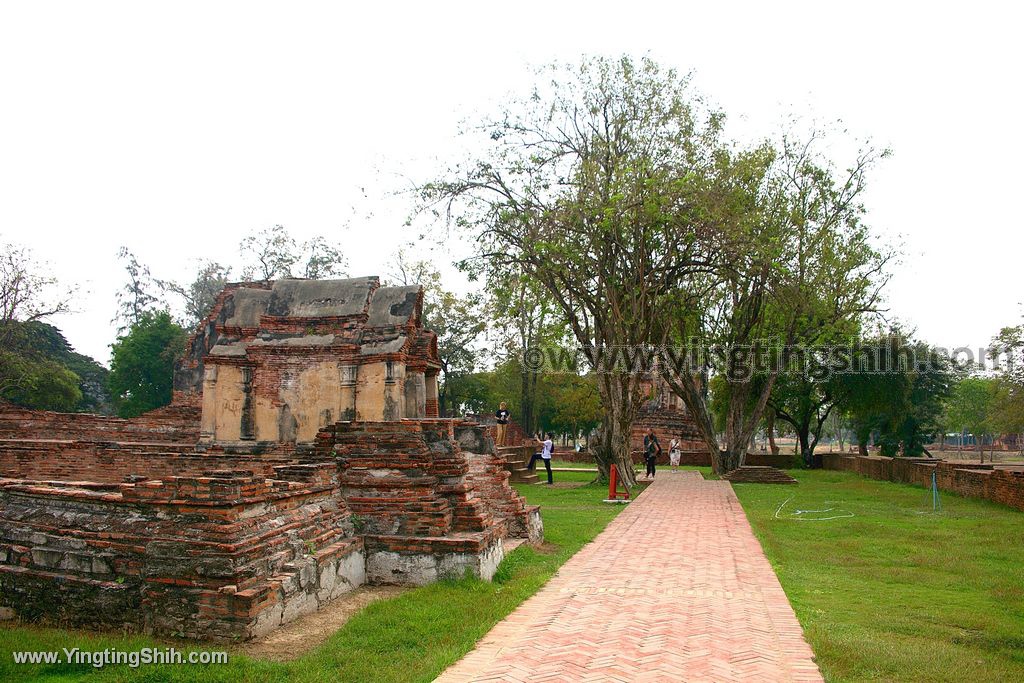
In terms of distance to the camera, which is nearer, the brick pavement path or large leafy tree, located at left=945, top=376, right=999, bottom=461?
the brick pavement path

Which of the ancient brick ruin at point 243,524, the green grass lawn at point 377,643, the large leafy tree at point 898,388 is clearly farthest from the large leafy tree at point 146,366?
the green grass lawn at point 377,643

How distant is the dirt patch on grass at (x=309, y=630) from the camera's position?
5.23 meters

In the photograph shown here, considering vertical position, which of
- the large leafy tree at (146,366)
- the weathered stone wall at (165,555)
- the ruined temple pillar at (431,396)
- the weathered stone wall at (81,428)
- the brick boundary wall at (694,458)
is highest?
the large leafy tree at (146,366)

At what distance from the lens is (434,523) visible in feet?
24.8

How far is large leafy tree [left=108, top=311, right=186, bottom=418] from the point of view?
35.6 metres

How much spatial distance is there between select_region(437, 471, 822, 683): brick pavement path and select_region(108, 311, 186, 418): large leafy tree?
30.7 metres

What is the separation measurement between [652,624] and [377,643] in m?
2.15

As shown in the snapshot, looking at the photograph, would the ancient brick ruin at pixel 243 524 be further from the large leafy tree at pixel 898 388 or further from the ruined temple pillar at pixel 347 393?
the large leafy tree at pixel 898 388

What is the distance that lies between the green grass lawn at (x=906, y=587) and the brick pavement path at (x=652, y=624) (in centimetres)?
30

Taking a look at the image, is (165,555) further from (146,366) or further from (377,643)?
(146,366)

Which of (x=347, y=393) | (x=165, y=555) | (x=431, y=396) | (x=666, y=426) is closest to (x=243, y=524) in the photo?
(x=165, y=555)

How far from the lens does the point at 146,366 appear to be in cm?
3569

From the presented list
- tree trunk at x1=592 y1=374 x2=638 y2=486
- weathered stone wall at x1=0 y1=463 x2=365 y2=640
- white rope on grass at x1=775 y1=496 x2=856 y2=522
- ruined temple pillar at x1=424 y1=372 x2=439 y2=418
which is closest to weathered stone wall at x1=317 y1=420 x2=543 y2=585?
weathered stone wall at x1=0 y1=463 x2=365 y2=640

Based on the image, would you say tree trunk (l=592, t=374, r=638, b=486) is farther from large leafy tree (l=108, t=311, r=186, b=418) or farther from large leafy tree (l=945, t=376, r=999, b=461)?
large leafy tree (l=945, t=376, r=999, b=461)
